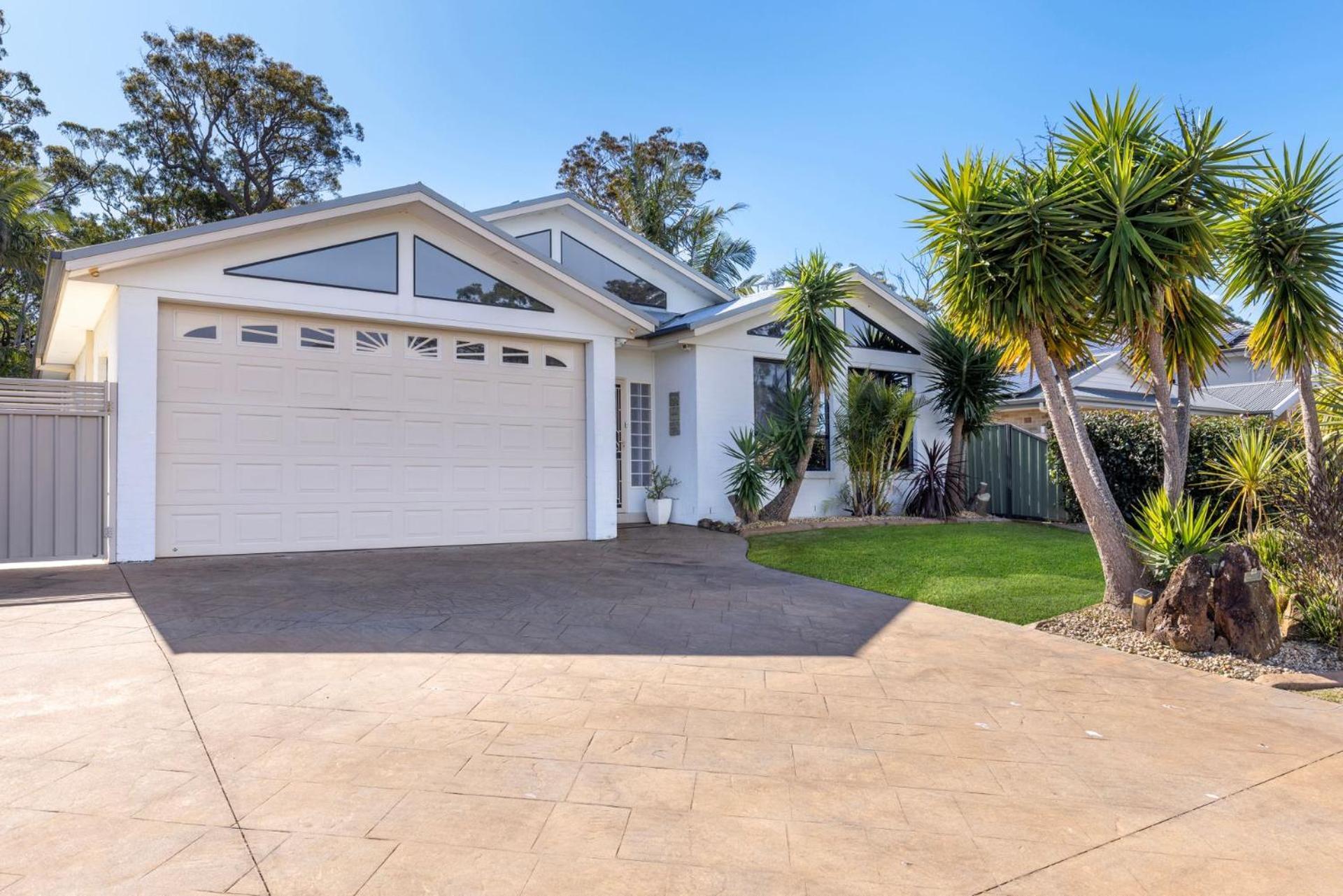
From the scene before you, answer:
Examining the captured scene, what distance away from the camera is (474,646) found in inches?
212

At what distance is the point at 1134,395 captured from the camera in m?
19.3

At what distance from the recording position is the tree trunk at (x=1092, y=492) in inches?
259

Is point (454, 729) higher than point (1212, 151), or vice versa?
point (1212, 151)

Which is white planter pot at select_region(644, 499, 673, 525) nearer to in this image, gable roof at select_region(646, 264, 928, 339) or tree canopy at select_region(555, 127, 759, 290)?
gable roof at select_region(646, 264, 928, 339)

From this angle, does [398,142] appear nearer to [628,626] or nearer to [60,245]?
[60,245]

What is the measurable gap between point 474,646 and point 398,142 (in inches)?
777

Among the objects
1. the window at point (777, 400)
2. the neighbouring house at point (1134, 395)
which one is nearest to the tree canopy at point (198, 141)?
Answer: the window at point (777, 400)

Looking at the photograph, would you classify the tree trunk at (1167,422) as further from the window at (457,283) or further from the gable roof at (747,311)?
the window at (457,283)

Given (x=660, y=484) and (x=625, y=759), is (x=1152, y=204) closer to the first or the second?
(x=625, y=759)

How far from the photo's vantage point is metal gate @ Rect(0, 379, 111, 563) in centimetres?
787

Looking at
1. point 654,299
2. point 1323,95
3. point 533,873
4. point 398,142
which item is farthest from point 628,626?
point 398,142

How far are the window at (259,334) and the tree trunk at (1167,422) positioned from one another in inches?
353

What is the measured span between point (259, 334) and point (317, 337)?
621 mm

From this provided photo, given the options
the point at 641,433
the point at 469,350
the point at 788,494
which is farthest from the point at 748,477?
the point at 469,350
